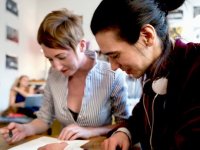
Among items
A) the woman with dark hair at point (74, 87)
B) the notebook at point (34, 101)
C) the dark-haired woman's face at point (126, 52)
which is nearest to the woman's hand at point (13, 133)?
the woman with dark hair at point (74, 87)

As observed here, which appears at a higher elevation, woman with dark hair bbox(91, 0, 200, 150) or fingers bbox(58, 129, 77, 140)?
woman with dark hair bbox(91, 0, 200, 150)

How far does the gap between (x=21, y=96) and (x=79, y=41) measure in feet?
7.54

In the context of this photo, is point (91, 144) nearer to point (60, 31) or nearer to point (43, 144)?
point (43, 144)

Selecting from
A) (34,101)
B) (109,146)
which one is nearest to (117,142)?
(109,146)

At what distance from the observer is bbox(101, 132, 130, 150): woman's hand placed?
2.51ft

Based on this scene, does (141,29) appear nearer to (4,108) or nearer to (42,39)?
(42,39)

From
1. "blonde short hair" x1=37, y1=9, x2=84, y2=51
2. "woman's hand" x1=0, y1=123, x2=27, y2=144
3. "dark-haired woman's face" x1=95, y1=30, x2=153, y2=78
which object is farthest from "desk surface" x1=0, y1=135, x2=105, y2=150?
"blonde short hair" x1=37, y1=9, x2=84, y2=51

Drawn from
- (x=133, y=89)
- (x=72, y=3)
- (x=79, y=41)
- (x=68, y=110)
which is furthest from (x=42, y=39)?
(x=72, y=3)

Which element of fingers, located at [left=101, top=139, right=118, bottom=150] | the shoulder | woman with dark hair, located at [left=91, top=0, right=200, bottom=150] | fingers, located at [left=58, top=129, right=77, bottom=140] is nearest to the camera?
woman with dark hair, located at [left=91, top=0, right=200, bottom=150]

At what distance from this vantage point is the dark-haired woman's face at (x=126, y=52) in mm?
729

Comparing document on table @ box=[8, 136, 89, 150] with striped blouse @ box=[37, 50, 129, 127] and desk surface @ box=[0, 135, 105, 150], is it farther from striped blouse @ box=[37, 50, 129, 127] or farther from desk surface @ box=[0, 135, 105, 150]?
striped blouse @ box=[37, 50, 129, 127]

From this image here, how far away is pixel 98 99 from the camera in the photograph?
110 cm

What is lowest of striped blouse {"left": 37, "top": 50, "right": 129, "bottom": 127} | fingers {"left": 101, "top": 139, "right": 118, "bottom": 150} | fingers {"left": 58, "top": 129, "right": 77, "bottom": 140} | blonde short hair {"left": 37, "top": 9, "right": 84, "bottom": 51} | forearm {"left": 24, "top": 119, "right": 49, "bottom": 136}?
forearm {"left": 24, "top": 119, "right": 49, "bottom": 136}

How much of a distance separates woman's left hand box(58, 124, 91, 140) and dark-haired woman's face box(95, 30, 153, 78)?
1.04 feet
